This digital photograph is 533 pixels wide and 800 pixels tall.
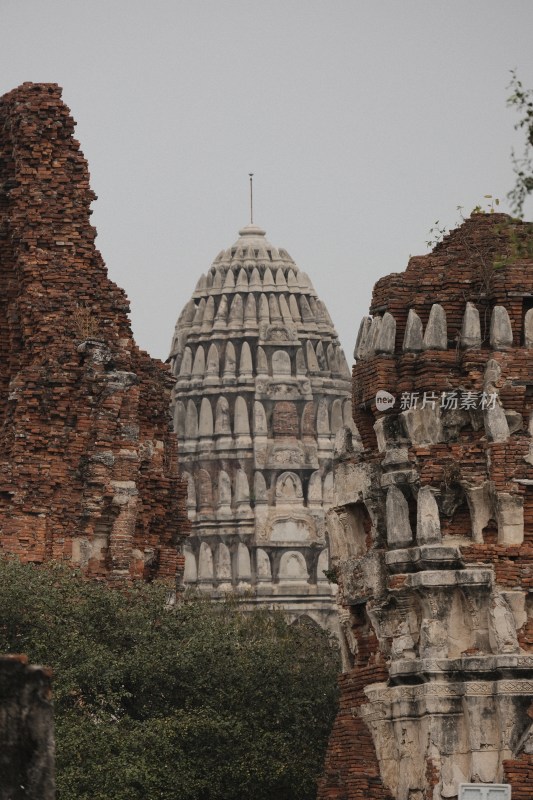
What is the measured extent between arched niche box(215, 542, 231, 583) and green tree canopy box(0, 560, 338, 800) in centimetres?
7267

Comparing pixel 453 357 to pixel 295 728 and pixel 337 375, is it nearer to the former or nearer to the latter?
pixel 295 728

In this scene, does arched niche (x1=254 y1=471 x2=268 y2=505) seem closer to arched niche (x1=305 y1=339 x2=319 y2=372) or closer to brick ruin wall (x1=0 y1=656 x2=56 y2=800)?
arched niche (x1=305 y1=339 x2=319 y2=372)

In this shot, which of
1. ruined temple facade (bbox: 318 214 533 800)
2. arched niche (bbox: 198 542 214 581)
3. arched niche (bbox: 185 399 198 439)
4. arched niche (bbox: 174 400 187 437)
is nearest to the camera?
ruined temple facade (bbox: 318 214 533 800)

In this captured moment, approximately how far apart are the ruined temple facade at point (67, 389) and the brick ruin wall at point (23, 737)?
22.2m

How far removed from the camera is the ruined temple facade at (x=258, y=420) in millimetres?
108875

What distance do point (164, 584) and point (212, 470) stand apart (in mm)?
75727

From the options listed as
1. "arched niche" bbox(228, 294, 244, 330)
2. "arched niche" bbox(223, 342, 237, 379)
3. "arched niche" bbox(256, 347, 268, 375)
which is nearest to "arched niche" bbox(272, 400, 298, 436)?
"arched niche" bbox(256, 347, 268, 375)

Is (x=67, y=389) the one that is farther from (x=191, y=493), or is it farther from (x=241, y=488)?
(x=191, y=493)

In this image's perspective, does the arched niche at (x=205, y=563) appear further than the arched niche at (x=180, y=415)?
No

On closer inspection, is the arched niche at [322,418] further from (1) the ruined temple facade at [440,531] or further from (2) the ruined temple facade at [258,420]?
(1) the ruined temple facade at [440,531]

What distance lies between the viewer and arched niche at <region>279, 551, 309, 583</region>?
108 meters

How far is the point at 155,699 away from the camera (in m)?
33.6

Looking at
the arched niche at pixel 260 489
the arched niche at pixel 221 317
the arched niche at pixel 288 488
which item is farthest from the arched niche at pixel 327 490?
the arched niche at pixel 221 317

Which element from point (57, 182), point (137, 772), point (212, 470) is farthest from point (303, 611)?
point (137, 772)
